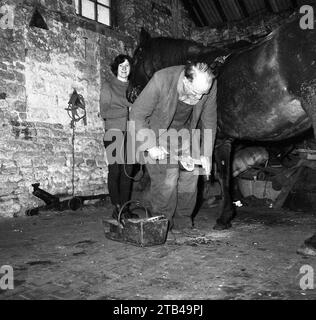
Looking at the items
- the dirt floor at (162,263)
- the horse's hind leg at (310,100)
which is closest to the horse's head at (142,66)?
the dirt floor at (162,263)

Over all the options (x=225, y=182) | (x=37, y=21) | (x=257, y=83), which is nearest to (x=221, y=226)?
(x=225, y=182)

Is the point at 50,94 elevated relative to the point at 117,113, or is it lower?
elevated

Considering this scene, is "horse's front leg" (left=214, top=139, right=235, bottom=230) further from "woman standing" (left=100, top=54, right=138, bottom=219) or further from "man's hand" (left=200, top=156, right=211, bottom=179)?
"woman standing" (left=100, top=54, right=138, bottom=219)

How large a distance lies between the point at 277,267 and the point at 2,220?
3.64 metres

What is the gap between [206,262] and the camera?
2.54 meters

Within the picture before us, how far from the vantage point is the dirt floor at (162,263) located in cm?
200

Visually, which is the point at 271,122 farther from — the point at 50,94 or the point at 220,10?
the point at 220,10

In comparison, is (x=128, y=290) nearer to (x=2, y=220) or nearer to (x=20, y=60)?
(x=2, y=220)

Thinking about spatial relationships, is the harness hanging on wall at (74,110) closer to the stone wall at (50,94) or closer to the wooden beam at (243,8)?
the stone wall at (50,94)

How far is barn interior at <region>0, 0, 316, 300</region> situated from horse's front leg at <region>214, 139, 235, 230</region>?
19 cm

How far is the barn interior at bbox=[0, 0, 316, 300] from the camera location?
219cm

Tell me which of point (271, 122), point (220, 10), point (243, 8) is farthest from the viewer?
point (220, 10)

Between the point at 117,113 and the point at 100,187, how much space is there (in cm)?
236

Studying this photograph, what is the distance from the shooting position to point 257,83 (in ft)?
10.6
